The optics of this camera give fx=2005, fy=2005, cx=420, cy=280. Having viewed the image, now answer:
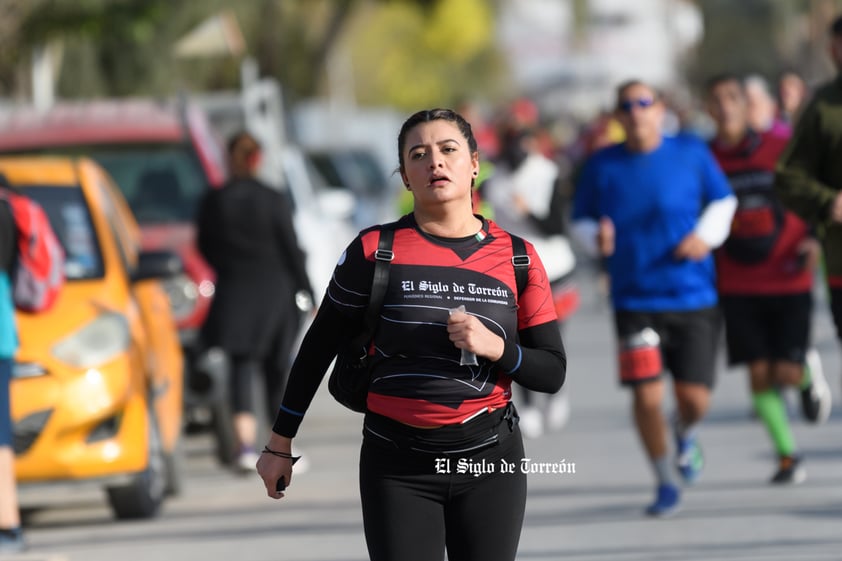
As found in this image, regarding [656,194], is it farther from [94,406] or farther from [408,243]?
[408,243]

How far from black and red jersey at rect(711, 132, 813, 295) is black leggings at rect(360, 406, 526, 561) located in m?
5.22

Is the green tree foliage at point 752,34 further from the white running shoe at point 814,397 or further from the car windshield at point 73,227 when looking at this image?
the car windshield at point 73,227

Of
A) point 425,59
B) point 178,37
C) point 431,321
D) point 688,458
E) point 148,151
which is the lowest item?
point 688,458

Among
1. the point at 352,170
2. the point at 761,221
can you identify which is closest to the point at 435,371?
the point at 761,221

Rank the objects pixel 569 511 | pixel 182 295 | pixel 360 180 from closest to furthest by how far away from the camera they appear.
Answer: pixel 569 511 → pixel 182 295 → pixel 360 180

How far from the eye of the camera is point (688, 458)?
31.7ft

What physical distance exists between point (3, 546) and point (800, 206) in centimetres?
364

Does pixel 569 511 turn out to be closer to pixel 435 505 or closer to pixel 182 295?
pixel 182 295

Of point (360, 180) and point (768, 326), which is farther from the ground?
point (360, 180)

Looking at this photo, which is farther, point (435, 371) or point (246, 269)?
point (246, 269)

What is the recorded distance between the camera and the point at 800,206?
26.6 ft

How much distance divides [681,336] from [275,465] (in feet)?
14.0

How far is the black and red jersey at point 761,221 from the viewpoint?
10.2 metres

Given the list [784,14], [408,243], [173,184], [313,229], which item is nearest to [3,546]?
[408,243]
